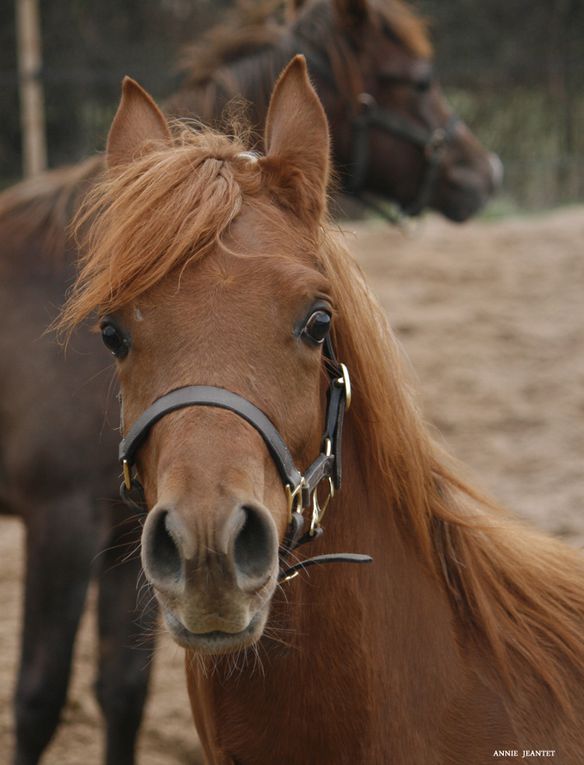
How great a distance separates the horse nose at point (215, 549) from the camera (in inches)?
63.4

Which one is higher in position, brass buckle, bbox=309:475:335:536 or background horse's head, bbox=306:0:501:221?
background horse's head, bbox=306:0:501:221

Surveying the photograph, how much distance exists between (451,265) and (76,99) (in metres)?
5.29

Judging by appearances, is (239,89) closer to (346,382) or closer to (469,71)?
(346,382)

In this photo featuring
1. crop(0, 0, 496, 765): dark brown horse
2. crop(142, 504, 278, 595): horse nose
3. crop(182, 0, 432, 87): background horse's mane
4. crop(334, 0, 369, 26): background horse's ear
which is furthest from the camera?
crop(334, 0, 369, 26): background horse's ear

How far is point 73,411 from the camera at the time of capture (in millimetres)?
3469

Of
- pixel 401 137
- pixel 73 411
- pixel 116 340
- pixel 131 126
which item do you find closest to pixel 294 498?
pixel 116 340

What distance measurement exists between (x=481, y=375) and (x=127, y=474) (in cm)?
545

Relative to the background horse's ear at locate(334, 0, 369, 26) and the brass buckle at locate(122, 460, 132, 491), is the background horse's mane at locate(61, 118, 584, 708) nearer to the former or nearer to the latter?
the brass buckle at locate(122, 460, 132, 491)

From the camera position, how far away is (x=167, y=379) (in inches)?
72.1

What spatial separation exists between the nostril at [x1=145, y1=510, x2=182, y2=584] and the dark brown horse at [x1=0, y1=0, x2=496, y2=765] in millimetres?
1345

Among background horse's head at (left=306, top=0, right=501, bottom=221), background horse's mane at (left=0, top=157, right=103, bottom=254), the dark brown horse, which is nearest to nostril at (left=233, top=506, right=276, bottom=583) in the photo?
the dark brown horse

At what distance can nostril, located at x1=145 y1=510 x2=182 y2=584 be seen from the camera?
5.37 ft

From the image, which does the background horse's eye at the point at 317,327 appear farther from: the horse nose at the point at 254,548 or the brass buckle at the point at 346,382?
the horse nose at the point at 254,548

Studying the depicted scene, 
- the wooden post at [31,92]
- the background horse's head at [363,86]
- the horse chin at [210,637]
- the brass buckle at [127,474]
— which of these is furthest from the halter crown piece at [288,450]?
the wooden post at [31,92]
